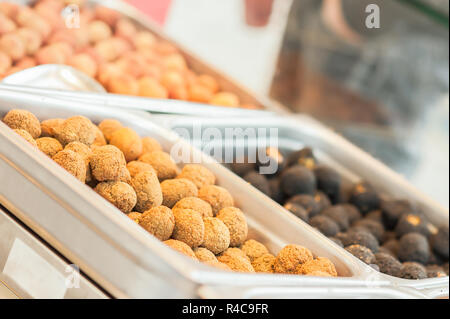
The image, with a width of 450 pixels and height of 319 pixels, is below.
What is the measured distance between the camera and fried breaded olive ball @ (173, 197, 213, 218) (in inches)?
35.8

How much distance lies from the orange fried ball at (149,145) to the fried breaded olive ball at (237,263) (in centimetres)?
31

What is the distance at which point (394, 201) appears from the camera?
4.57ft

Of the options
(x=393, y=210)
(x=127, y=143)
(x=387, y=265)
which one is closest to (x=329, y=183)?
(x=393, y=210)

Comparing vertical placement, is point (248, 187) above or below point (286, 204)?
above

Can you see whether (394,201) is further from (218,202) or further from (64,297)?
(64,297)

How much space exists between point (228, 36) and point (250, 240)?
1761 mm

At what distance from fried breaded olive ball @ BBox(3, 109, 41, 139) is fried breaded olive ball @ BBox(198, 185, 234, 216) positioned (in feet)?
1.04

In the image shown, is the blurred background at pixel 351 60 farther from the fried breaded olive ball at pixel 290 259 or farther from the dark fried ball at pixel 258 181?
the fried breaded olive ball at pixel 290 259

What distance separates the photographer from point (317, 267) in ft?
2.77

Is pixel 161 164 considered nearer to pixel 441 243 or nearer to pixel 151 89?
pixel 151 89

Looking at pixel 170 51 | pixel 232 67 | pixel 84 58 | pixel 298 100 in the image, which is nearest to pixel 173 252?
pixel 84 58

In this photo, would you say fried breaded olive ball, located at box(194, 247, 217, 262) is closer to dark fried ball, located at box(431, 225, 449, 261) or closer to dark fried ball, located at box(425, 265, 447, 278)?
dark fried ball, located at box(425, 265, 447, 278)

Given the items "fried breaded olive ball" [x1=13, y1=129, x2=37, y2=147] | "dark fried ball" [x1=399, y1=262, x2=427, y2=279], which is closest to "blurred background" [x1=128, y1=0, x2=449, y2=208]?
"dark fried ball" [x1=399, y1=262, x2=427, y2=279]

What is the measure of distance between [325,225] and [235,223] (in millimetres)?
286
